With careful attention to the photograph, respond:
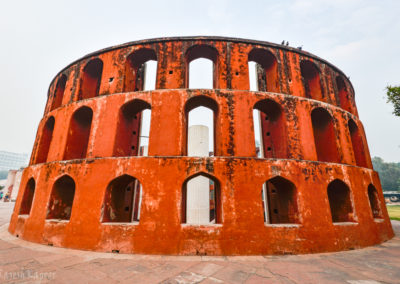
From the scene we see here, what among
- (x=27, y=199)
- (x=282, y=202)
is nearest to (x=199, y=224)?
(x=282, y=202)

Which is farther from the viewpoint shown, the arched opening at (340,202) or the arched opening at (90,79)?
the arched opening at (90,79)

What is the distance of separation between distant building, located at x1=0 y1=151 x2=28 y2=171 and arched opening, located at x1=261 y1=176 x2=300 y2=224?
219 m

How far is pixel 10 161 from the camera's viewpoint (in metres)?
171

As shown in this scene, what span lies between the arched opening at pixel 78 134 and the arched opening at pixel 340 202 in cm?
1158

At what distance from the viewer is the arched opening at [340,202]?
7.88 metres

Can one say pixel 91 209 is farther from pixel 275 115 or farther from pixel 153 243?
pixel 275 115

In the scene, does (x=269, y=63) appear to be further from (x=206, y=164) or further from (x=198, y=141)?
(x=198, y=141)

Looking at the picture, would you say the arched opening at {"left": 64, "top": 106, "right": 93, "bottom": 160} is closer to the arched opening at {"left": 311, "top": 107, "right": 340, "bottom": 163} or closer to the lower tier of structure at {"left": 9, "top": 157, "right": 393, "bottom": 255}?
the lower tier of structure at {"left": 9, "top": 157, "right": 393, "bottom": 255}

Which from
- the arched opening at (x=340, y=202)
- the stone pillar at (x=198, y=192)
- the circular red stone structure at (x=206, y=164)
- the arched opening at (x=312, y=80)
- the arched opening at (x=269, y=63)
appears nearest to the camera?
the circular red stone structure at (x=206, y=164)

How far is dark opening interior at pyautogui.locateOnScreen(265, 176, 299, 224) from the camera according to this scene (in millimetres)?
7238

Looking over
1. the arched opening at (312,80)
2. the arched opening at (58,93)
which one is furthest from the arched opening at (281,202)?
the arched opening at (58,93)

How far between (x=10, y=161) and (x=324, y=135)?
238 m

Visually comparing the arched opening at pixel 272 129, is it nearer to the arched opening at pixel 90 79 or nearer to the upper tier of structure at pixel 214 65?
the upper tier of structure at pixel 214 65

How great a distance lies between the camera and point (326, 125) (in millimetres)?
9367
